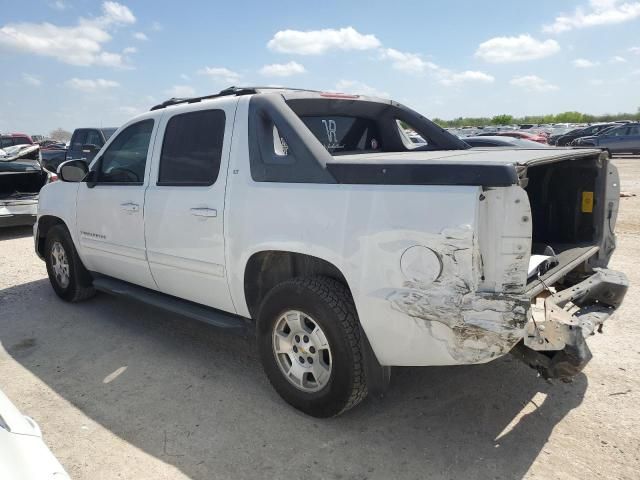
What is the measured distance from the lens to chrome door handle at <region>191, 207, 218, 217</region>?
3518 mm

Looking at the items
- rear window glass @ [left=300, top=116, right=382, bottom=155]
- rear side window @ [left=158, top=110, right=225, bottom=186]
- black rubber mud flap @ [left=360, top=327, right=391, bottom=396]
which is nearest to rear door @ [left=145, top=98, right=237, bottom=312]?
rear side window @ [left=158, top=110, right=225, bottom=186]

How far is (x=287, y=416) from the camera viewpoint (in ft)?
10.7

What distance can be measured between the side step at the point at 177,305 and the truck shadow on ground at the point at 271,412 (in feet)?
1.35

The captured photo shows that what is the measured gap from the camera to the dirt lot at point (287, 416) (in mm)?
2771

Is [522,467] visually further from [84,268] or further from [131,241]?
[84,268]

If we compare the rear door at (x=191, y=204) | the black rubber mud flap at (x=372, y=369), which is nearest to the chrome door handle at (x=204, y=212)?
the rear door at (x=191, y=204)

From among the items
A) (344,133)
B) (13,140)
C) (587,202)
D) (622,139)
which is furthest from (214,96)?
(622,139)

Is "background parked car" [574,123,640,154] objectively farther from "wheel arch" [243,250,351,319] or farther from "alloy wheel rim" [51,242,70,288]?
"wheel arch" [243,250,351,319]

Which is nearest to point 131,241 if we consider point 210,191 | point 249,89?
point 210,191

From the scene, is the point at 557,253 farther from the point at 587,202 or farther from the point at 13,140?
the point at 13,140

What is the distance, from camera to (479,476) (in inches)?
104

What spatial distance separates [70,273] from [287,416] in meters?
3.29

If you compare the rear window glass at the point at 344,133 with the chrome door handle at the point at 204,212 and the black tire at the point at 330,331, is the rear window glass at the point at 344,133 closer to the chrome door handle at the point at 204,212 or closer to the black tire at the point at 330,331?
the chrome door handle at the point at 204,212

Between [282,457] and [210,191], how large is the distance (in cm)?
176
